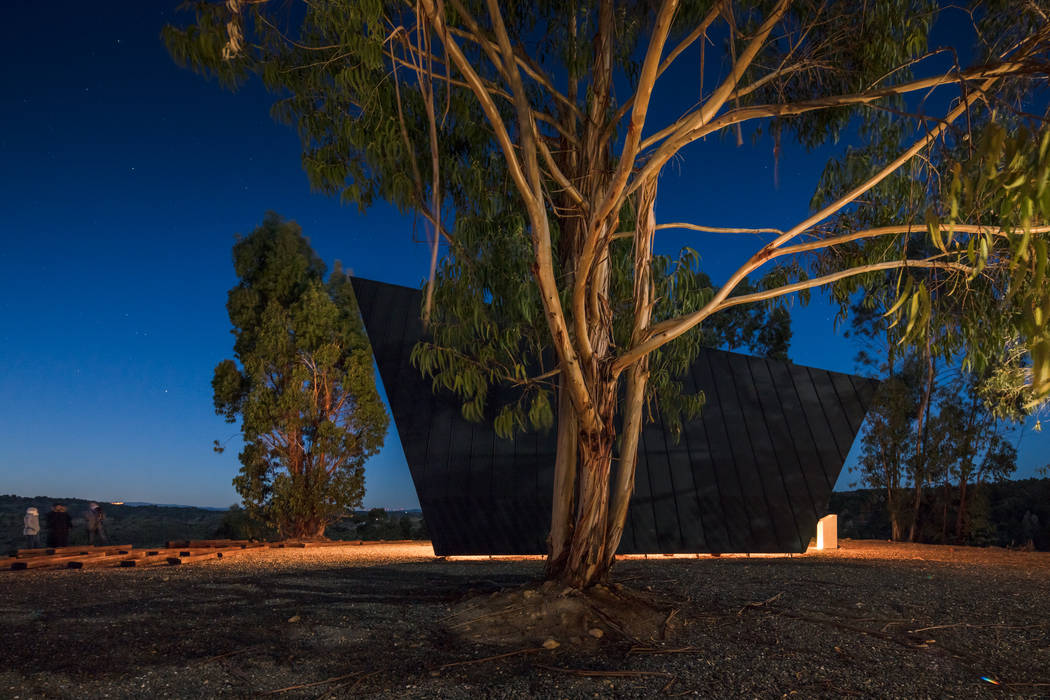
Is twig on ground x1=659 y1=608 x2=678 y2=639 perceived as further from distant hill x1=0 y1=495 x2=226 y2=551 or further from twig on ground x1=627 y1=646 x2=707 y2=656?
distant hill x1=0 y1=495 x2=226 y2=551

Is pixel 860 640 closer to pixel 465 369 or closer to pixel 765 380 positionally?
pixel 465 369

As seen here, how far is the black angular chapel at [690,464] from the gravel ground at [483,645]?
6.81ft

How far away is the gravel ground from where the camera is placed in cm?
252

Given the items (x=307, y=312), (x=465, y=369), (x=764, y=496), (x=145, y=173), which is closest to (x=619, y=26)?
(x=465, y=369)

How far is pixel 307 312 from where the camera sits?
11172 millimetres

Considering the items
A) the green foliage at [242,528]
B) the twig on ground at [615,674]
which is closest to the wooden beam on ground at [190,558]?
the green foliage at [242,528]

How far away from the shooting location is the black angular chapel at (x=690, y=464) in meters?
7.45

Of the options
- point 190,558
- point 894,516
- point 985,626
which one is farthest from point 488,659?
point 894,516

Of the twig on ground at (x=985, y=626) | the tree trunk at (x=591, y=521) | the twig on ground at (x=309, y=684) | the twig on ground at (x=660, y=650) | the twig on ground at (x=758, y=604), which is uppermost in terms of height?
the tree trunk at (x=591, y=521)

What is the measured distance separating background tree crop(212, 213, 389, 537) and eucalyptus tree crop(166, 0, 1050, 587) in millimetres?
7327

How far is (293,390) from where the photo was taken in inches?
424

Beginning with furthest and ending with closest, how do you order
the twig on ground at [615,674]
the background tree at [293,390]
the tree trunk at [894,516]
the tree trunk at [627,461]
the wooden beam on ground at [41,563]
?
1. the tree trunk at [894,516]
2. the background tree at [293,390]
3. the wooden beam on ground at [41,563]
4. the tree trunk at [627,461]
5. the twig on ground at [615,674]

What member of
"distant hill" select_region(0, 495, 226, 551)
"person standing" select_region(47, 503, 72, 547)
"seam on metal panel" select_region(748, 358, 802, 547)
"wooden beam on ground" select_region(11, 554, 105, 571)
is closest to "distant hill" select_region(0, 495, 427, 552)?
"distant hill" select_region(0, 495, 226, 551)

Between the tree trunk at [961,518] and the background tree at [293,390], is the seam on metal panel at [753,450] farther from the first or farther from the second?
the tree trunk at [961,518]
